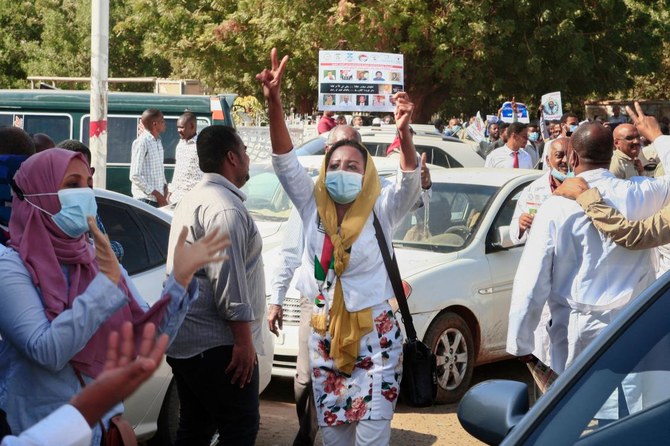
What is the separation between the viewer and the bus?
15789 millimetres

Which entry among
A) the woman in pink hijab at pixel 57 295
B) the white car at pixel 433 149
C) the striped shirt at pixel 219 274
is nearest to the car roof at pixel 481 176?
the striped shirt at pixel 219 274

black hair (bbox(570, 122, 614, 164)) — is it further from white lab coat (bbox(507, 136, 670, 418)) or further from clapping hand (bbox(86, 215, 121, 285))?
clapping hand (bbox(86, 215, 121, 285))

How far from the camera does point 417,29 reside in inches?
1096

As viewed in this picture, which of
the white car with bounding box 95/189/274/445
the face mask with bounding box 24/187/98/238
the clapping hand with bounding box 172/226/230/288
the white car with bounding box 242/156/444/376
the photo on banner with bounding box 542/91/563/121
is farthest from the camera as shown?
the photo on banner with bounding box 542/91/563/121

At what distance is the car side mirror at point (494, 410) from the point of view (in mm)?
3121

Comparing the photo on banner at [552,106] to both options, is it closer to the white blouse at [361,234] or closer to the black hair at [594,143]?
the black hair at [594,143]

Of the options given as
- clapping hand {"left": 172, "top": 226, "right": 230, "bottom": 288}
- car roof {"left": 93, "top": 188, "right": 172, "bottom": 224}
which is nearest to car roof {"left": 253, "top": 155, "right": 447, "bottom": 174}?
car roof {"left": 93, "top": 188, "right": 172, "bottom": 224}

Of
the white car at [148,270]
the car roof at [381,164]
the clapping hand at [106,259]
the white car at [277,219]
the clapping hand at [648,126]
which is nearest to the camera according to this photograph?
the clapping hand at [106,259]

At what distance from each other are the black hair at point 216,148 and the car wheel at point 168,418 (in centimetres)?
163

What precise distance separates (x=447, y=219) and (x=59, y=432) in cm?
672

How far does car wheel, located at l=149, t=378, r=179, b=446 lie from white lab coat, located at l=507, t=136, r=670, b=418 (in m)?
2.02

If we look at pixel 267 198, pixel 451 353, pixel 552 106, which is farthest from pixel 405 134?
pixel 552 106

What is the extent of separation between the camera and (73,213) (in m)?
3.43

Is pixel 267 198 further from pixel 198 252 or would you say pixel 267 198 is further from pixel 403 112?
pixel 198 252
